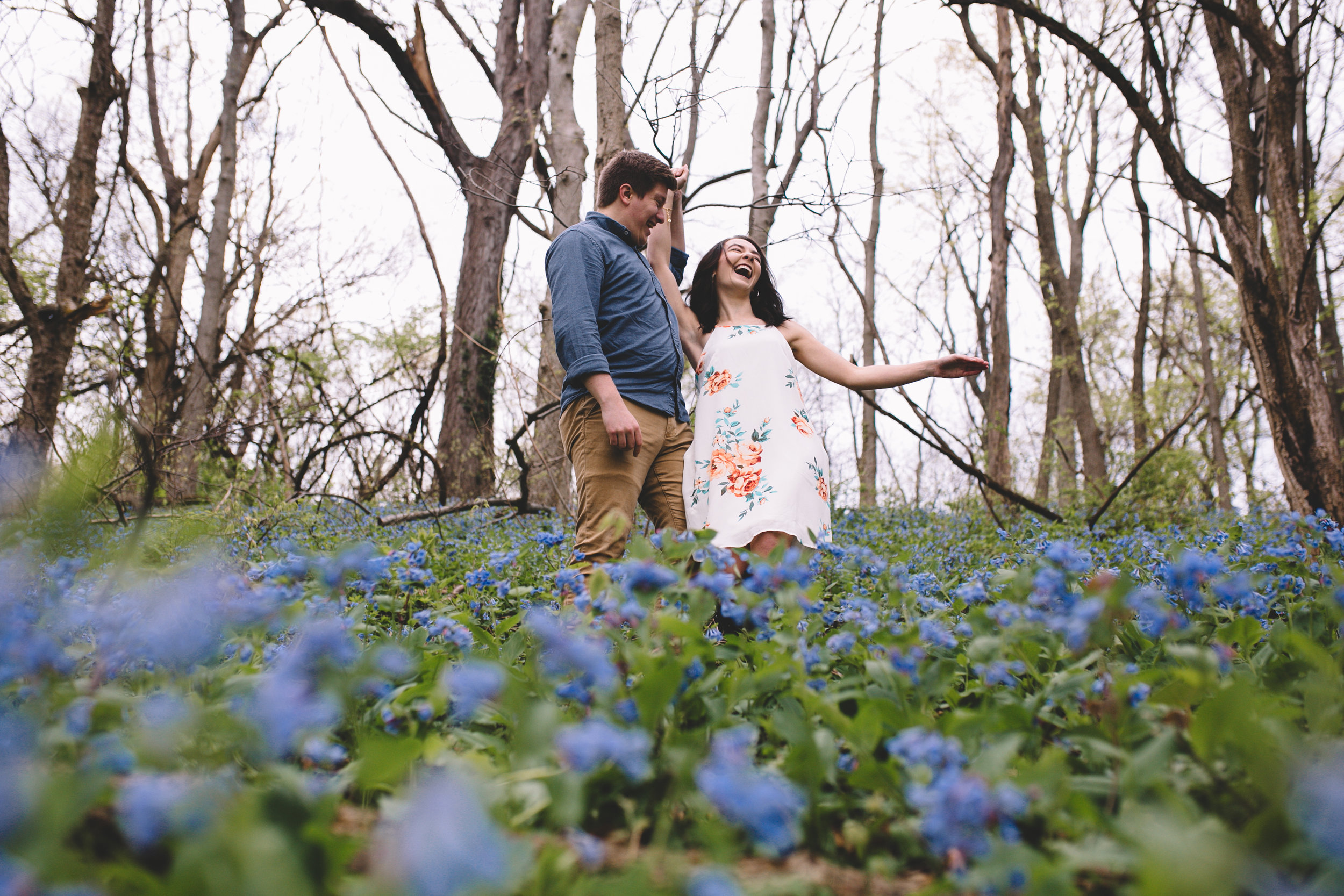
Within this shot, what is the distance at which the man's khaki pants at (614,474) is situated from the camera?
2615 mm

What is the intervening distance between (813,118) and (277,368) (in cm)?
1019

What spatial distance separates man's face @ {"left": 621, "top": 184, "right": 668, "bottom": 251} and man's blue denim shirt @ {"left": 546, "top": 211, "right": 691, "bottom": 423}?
5cm

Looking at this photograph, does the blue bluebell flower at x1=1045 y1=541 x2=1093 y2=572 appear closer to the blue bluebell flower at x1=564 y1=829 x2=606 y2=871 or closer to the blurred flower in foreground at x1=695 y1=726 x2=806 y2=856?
Answer: the blurred flower in foreground at x1=695 y1=726 x2=806 y2=856

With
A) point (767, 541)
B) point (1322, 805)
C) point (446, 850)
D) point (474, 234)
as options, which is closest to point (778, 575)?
point (1322, 805)

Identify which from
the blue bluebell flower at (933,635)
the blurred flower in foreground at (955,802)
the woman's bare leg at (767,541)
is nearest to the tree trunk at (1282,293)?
the woman's bare leg at (767,541)

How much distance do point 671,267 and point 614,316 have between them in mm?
676

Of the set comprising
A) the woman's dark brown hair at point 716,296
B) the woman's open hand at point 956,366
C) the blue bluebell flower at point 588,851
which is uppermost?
the woman's dark brown hair at point 716,296

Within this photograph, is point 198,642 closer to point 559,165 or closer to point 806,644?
point 806,644

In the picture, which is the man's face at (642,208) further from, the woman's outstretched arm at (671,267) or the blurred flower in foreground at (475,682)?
the blurred flower in foreground at (475,682)

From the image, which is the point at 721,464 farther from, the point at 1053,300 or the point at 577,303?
the point at 1053,300

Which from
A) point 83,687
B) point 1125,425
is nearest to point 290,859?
point 83,687

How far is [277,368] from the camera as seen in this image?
42.4 feet

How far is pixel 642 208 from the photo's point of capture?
2.97 m

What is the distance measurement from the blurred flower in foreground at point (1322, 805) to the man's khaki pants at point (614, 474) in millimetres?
1784
